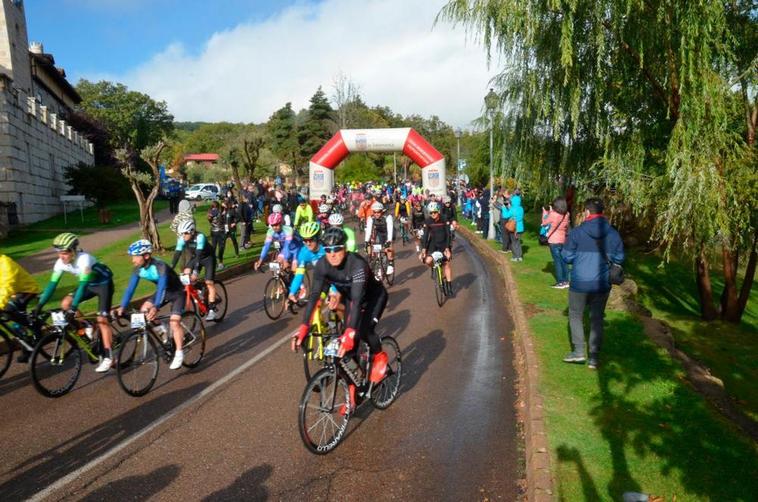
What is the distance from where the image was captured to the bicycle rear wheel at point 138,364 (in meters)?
6.48

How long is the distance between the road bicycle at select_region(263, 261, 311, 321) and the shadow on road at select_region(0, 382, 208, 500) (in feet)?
12.7

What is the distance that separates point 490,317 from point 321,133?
66737 millimetres

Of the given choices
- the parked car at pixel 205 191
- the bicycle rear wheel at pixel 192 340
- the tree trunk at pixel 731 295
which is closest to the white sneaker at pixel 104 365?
the bicycle rear wheel at pixel 192 340

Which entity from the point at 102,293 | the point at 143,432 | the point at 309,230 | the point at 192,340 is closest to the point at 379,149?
the point at 309,230

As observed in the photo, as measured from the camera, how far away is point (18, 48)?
36000mm

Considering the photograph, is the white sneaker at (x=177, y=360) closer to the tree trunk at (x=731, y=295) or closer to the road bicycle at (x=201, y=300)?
the road bicycle at (x=201, y=300)

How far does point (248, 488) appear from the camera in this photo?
461 cm

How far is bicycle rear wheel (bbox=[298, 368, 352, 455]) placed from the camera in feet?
16.1

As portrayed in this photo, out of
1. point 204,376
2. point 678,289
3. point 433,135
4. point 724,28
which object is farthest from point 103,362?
point 433,135

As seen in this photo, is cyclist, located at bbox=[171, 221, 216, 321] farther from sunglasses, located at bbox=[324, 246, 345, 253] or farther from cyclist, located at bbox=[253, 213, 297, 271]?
sunglasses, located at bbox=[324, 246, 345, 253]

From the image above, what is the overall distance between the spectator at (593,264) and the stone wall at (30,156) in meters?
25.9

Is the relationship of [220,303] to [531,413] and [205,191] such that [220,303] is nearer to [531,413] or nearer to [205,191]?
[531,413]

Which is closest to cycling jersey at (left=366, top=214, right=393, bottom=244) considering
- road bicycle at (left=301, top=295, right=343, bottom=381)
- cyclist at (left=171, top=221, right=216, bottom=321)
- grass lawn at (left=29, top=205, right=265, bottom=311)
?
cyclist at (left=171, top=221, right=216, bottom=321)

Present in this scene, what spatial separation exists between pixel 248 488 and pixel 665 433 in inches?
156
